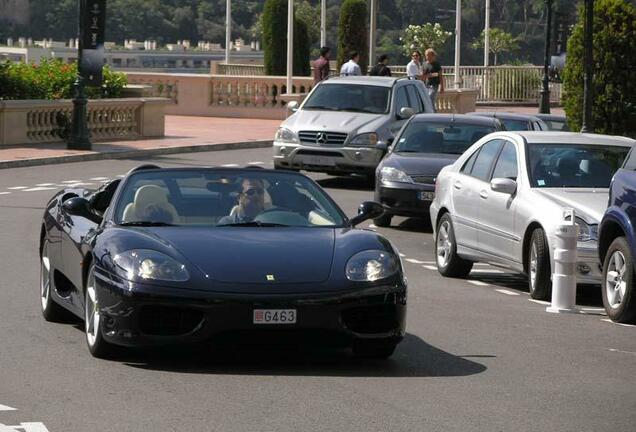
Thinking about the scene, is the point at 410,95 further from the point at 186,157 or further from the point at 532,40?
the point at 532,40

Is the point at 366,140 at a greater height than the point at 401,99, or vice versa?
the point at 401,99

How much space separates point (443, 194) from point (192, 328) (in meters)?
7.26

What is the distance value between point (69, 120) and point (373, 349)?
2490 centimetres

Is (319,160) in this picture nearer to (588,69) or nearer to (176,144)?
(588,69)

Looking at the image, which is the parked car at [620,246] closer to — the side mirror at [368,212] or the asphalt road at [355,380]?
the asphalt road at [355,380]

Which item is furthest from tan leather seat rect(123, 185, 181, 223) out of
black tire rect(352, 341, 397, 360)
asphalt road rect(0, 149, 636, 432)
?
black tire rect(352, 341, 397, 360)

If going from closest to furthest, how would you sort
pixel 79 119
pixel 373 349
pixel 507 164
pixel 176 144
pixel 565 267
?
pixel 373 349, pixel 565 267, pixel 507 164, pixel 79 119, pixel 176 144

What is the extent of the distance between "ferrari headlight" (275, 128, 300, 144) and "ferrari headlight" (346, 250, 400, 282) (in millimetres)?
16745

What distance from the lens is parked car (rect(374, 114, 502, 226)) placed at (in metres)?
20.6

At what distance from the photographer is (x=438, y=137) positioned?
2208 centimetres

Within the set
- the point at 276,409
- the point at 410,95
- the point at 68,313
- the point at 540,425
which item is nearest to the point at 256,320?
the point at 276,409

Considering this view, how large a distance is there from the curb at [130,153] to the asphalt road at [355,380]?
15917mm

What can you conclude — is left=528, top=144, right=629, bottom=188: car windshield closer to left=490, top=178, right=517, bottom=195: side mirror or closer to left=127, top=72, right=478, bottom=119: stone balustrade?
left=490, top=178, right=517, bottom=195: side mirror

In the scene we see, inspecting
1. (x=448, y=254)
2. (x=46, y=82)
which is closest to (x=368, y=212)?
(x=448, y=254)
